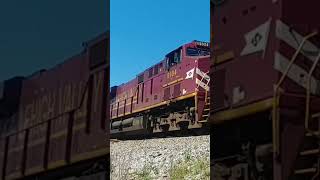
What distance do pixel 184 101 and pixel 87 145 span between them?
3.12m

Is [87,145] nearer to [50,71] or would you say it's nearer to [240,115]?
[50,71]

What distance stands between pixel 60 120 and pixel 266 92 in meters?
0.77

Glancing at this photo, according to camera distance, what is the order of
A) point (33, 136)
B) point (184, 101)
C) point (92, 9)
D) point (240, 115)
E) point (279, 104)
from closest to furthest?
point (279, 104), point (240, 115), point (92, 9), point (33, 136), point (184, 101)

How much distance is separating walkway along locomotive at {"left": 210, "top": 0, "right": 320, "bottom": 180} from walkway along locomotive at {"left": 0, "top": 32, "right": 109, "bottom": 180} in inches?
16.1

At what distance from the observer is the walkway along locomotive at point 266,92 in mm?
Answer: 1287

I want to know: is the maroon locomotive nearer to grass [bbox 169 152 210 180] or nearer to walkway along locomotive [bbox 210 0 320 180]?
grass [bbox 169 152 210 180]

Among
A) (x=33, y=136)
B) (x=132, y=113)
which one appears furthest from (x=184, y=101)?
(x=33, y=136)

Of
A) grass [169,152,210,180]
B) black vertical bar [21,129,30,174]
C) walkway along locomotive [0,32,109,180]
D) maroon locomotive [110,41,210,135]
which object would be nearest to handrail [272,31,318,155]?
walkway along locomotive [0,32,109,180]

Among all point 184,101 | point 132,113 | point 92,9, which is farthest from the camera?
point 132,113

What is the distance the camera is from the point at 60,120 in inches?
64.2

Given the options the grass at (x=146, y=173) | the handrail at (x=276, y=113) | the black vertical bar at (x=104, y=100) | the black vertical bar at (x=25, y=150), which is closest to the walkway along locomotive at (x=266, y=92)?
the handrail at (x=276, y=113)

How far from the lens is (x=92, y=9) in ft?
5.10

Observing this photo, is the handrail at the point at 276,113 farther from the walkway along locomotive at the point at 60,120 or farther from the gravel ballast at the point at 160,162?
the gravel ballast at the point at 160,162

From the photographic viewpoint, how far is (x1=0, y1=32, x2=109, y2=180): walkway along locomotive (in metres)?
1.53
